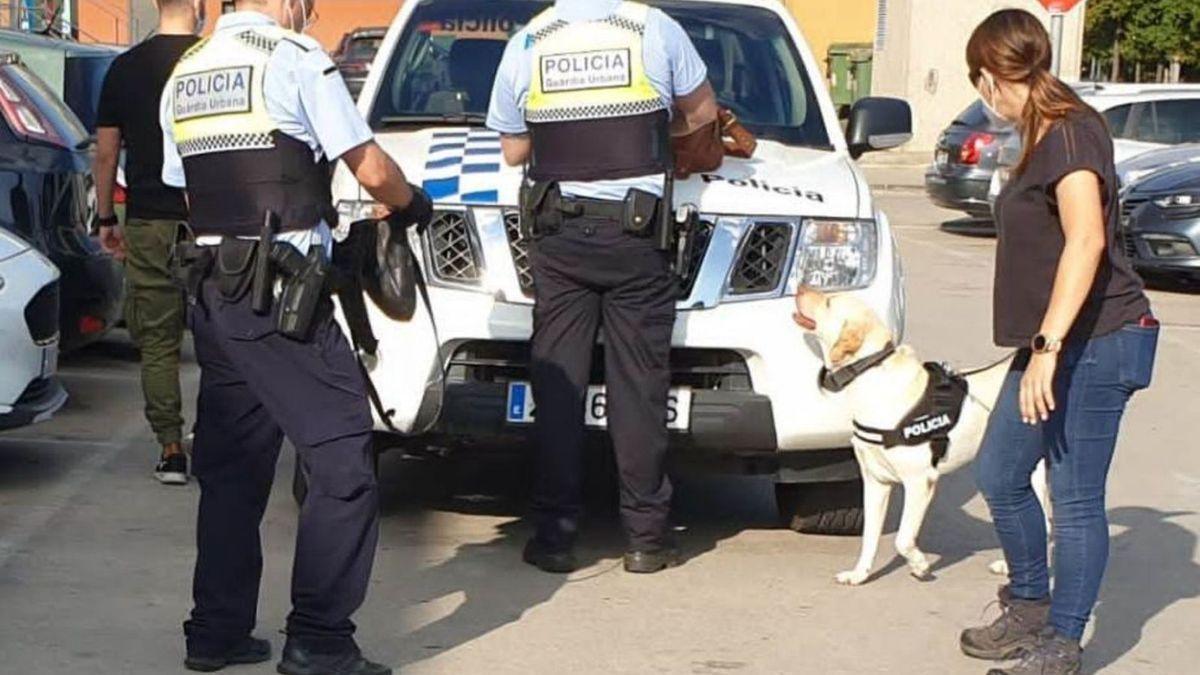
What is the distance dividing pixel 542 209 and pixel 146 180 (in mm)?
1871

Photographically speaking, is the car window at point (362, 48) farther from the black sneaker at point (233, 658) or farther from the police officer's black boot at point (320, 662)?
the police officer's black boot at point (320, 662)

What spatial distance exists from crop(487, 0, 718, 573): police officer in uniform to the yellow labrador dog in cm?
49

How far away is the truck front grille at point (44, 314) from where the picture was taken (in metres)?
Result: 6.79

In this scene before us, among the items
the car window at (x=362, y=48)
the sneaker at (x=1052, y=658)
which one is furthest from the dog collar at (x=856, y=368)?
the car window at (x=362, y=48)

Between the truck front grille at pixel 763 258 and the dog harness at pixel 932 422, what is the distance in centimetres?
57

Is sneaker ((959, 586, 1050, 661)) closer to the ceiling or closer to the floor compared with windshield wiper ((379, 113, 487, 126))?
closer to the floor

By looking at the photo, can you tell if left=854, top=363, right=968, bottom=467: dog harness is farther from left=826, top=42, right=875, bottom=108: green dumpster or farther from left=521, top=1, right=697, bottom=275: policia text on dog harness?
left=826, top=42, right=875, bottom=108: green dumpster

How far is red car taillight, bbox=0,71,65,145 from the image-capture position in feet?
26.3

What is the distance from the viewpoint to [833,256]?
6168 millimetres

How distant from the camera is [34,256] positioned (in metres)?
6.94

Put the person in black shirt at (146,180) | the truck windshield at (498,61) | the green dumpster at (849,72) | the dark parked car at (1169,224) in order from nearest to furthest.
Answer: the person in black shirt at (146,180) → the truck windshield at (498,61) → the dark parked car at (1169,224) → the green dumpster at (849,72)

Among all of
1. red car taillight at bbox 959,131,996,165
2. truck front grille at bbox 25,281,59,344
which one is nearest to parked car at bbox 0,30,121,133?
truck front grille at bbox 25,281,59,344

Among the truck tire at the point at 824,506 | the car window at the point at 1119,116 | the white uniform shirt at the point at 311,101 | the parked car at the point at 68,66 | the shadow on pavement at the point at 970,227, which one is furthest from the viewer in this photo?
the shadow on pavement at the point at 970,227

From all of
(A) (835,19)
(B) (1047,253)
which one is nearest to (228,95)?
(B) (1047,253)
